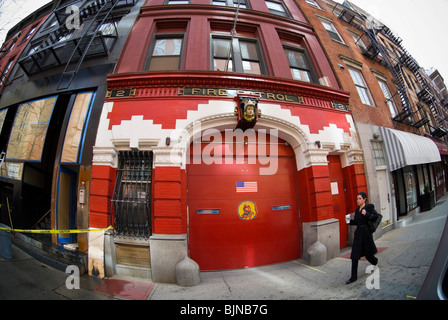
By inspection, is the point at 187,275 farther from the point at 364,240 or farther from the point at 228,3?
the point at 228,3

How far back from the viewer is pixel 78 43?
579 centimetres

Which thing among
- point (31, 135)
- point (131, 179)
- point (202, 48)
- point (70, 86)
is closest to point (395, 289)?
point (131, 179)

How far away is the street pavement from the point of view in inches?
117

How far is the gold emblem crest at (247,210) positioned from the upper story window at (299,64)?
5.94 metres

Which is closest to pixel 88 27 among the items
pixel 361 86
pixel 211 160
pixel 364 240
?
pixel 211 160

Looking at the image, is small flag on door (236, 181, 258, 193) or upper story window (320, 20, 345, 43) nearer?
small flag on door (236, 181, 258, 193)

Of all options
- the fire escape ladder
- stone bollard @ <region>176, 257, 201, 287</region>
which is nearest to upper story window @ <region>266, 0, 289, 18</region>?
the fire escape ladder

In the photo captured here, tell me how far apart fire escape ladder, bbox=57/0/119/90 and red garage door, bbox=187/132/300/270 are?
20.7 ft

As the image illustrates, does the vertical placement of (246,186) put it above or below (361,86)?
below

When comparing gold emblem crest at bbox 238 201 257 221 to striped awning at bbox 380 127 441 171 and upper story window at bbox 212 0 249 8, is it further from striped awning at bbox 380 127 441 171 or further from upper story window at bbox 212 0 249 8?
upper story window at bbox 212 0 249 8

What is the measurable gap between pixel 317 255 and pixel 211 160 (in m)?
4.29

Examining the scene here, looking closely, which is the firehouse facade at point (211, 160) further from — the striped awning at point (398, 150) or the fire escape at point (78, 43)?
the striped awning at point (398, 150)

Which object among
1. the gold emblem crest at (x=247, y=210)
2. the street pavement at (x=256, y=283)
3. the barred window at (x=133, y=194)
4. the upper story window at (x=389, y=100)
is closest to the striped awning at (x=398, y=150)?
the upper story window at (x=389, y=100)

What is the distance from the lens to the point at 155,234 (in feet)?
13.5
